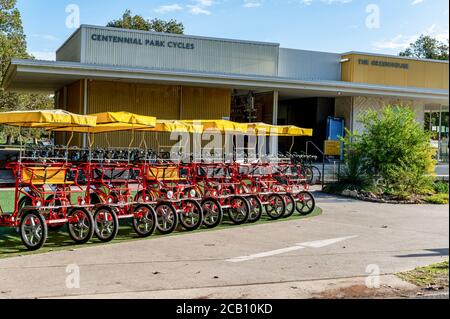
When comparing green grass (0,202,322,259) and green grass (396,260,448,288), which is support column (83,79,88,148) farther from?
green grass (396,260,448,288)

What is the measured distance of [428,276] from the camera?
743 centimetres

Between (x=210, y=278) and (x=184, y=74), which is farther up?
(x=184, y=74)

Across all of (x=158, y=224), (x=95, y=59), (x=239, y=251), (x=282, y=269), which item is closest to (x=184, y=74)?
(x=95, y=59)

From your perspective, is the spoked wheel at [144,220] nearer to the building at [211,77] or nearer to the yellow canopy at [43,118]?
the yellow canopy at [43,118]

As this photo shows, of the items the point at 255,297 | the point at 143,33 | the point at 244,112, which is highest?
the point at 143,33

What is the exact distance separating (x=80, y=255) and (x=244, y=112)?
853 inches

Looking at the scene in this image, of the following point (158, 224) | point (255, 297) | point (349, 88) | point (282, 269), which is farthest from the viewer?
point (349, 88)

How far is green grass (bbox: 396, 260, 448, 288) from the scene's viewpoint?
7.09 m

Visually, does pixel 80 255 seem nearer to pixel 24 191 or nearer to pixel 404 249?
pixel 24 191

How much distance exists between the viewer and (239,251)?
9.21 meters

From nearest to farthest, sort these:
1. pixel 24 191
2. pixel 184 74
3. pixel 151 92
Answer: pixel 24 191 → pixel 184 74 → pixel 151 92

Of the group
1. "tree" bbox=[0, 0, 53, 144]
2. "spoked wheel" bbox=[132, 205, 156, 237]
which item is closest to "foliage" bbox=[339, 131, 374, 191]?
"spoked wheel" bbox=[132, 205, 156, 237]

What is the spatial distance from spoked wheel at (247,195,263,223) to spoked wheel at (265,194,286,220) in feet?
1.72

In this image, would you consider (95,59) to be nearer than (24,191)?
No
